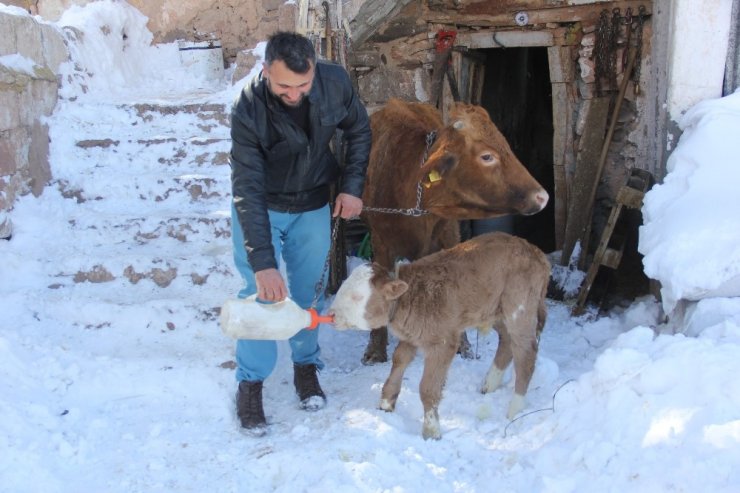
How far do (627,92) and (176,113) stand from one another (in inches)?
186

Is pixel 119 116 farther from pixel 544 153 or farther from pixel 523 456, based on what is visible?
pixel 544 153

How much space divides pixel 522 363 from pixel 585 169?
357 centimetres

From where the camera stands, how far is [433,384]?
3965 mm

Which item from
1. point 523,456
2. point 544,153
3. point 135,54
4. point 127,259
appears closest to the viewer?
point 523,456

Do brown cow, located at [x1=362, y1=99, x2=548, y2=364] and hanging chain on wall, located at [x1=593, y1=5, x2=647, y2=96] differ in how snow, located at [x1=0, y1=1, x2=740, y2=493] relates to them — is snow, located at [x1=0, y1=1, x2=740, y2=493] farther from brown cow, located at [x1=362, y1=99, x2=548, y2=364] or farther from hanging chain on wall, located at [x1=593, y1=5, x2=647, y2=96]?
hanging chain on wall, located at [x1=593, y1=5, x2=647, y2=96]

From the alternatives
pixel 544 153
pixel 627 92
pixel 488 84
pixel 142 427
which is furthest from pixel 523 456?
pixel 544 153

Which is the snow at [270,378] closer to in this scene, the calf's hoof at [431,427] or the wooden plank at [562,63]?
the calf's hoof at [431,427]

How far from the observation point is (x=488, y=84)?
9414 millimetres

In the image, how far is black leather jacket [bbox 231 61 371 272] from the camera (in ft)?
12.1

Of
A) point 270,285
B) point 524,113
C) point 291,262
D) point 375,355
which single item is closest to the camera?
point 270,285

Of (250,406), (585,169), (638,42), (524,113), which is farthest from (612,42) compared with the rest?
(250,406)

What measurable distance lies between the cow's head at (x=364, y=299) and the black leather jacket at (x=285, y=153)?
A: 17.4 inches

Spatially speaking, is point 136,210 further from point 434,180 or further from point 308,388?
point 434,180

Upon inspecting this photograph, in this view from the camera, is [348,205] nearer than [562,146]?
Yes
